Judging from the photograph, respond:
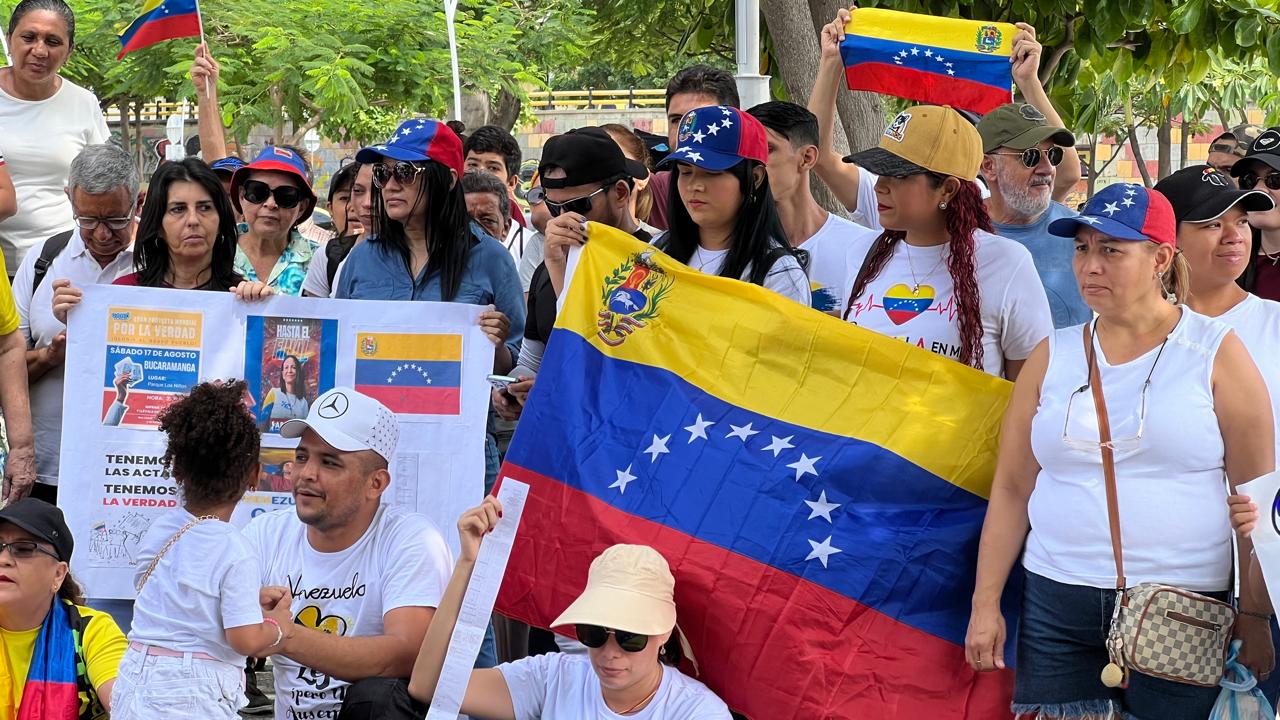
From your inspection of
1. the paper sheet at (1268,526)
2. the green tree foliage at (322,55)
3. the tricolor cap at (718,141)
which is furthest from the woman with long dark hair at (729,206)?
the green tree foliage at (322,55)

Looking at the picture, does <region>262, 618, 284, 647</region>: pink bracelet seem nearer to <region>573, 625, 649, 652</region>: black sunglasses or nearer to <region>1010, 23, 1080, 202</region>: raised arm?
<region>573, 625, 649, 652</region>: black sunglasses

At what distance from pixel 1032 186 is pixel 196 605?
3.18m

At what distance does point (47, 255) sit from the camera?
225 inches

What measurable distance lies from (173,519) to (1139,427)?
2.50m

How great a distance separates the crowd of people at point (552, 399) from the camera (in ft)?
12.0

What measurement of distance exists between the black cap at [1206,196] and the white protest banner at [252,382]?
2.42 meters

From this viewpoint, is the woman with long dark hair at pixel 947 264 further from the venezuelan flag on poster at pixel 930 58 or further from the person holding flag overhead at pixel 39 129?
the person holding flag overhead at pixel 39 129

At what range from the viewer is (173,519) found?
12.9ft

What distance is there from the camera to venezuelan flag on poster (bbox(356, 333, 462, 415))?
538 cm

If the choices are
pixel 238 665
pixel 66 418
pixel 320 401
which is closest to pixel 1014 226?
pixel 320 401

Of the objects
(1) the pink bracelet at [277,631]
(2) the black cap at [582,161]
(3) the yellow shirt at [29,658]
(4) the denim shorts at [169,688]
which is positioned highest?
(2) the black cap at [582,161]

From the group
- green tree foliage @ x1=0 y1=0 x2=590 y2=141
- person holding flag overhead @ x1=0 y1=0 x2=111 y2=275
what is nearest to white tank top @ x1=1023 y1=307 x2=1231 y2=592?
person holding flag overhead @ x1=0 y1=0 x2=111 y2=275

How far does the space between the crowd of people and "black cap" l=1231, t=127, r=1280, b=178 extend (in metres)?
0.02

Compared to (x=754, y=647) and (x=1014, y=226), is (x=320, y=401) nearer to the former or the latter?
(x=754, y=647)
